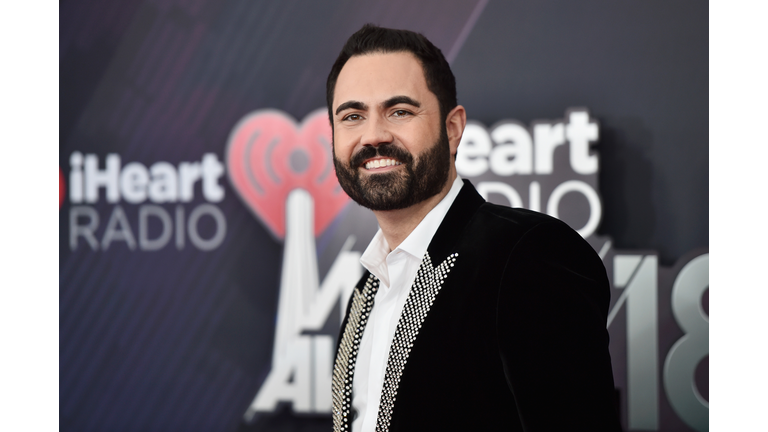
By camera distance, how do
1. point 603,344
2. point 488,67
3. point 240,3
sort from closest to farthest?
point 603,344 < point 488,67 < point 240,3

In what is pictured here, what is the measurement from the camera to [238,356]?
2.72 m

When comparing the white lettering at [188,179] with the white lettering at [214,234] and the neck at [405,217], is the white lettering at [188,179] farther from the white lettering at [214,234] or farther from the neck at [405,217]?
the neck at [405,217]

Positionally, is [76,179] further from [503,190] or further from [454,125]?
[454,125]

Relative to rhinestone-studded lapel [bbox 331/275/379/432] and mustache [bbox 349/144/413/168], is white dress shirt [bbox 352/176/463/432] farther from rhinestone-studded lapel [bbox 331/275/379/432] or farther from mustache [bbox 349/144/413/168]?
mustache [bbox 349/144/413/168]

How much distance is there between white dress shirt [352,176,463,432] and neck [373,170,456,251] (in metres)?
0.01

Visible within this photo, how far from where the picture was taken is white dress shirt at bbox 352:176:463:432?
3.34ft

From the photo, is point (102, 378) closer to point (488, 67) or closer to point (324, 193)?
point (324, 193)

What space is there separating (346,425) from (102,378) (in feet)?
7.25

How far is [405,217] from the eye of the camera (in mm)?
1146

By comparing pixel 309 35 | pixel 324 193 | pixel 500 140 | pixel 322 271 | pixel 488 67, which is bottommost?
pixel 322 271

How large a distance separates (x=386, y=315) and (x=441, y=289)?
0.16 m

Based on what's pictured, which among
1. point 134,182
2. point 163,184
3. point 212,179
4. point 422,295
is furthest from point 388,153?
point 134,182
